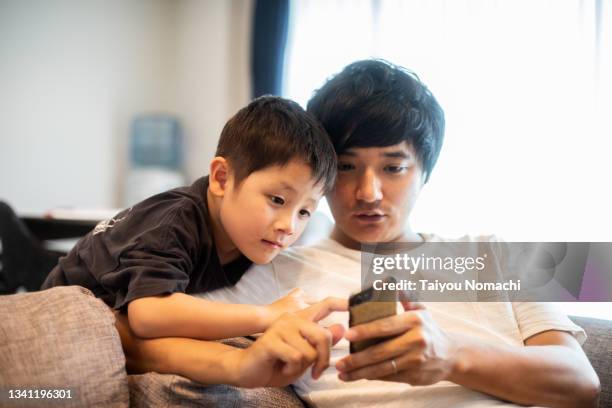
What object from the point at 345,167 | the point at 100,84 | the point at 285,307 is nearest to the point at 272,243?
the point at 285,307

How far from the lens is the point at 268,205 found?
1090 mm

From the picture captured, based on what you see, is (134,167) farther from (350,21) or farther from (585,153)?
(585,153)

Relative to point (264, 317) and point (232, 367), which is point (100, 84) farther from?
point (232, 367)

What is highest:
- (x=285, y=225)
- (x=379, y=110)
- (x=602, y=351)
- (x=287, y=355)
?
(x=379, y=110)

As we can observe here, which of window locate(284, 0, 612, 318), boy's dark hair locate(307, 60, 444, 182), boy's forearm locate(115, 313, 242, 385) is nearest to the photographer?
boy's forearm locate(115, 313, 242, 385)

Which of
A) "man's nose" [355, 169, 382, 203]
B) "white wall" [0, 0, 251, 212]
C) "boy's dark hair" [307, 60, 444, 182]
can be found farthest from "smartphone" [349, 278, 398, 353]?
"white wall" [0, 0, 251, 212]

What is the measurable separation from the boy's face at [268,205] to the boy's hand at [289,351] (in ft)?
0.90

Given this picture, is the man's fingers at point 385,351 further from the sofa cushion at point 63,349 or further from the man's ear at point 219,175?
the man's ear at point 219,175

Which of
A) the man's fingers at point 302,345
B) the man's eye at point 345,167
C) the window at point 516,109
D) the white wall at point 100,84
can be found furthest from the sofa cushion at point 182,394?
the white wall at point 100,84

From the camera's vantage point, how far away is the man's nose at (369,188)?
3.88 ft

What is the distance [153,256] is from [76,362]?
22 cm

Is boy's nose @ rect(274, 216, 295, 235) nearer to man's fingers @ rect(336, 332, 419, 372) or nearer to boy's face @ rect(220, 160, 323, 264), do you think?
boy's face @ rect(220, 160, 323, 264)

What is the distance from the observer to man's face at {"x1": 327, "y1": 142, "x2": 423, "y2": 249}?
123 cm

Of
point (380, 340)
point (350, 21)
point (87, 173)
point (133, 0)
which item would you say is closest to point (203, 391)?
point (380, 340)
